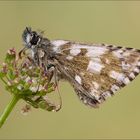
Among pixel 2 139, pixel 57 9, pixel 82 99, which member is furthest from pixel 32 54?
pixel 57 9

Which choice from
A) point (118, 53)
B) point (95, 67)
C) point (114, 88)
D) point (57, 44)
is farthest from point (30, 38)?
point (114, 88)

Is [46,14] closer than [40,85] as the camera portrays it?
No

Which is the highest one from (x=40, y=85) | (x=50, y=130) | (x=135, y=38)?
Answer: (x=135, y=38)

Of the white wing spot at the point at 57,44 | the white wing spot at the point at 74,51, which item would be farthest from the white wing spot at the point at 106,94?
the white wing spot at the point at 57,44

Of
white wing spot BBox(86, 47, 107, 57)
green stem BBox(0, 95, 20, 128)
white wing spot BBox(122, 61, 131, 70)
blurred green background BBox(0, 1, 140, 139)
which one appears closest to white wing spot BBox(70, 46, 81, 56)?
white wing spot BBox(86, 47, 107, 57)

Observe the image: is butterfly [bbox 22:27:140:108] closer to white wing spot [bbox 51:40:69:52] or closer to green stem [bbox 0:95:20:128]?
white wing spot [bbox 51:40:69:52]

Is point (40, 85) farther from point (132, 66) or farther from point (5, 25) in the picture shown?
point (5, 25)

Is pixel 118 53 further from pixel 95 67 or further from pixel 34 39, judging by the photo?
pixel 34 39
